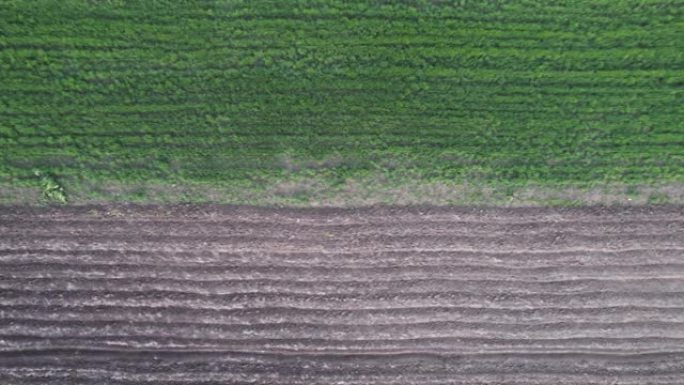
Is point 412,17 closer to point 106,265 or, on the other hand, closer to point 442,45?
point 442,45

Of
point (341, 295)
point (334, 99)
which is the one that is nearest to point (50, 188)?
point (334, 99)

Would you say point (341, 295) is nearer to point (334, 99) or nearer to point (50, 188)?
point (334, 99)

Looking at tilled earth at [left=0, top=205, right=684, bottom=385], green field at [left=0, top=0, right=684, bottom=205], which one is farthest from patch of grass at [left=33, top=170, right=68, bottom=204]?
tilled earth at [left=0, top=205, right=684, bottom=385]

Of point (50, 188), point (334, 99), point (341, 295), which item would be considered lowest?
point (341, 295)

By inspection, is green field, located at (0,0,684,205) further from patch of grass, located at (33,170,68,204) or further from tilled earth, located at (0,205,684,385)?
tilled earth, located at (0,205,684,385)

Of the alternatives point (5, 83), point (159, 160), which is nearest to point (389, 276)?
point (159, 160)
